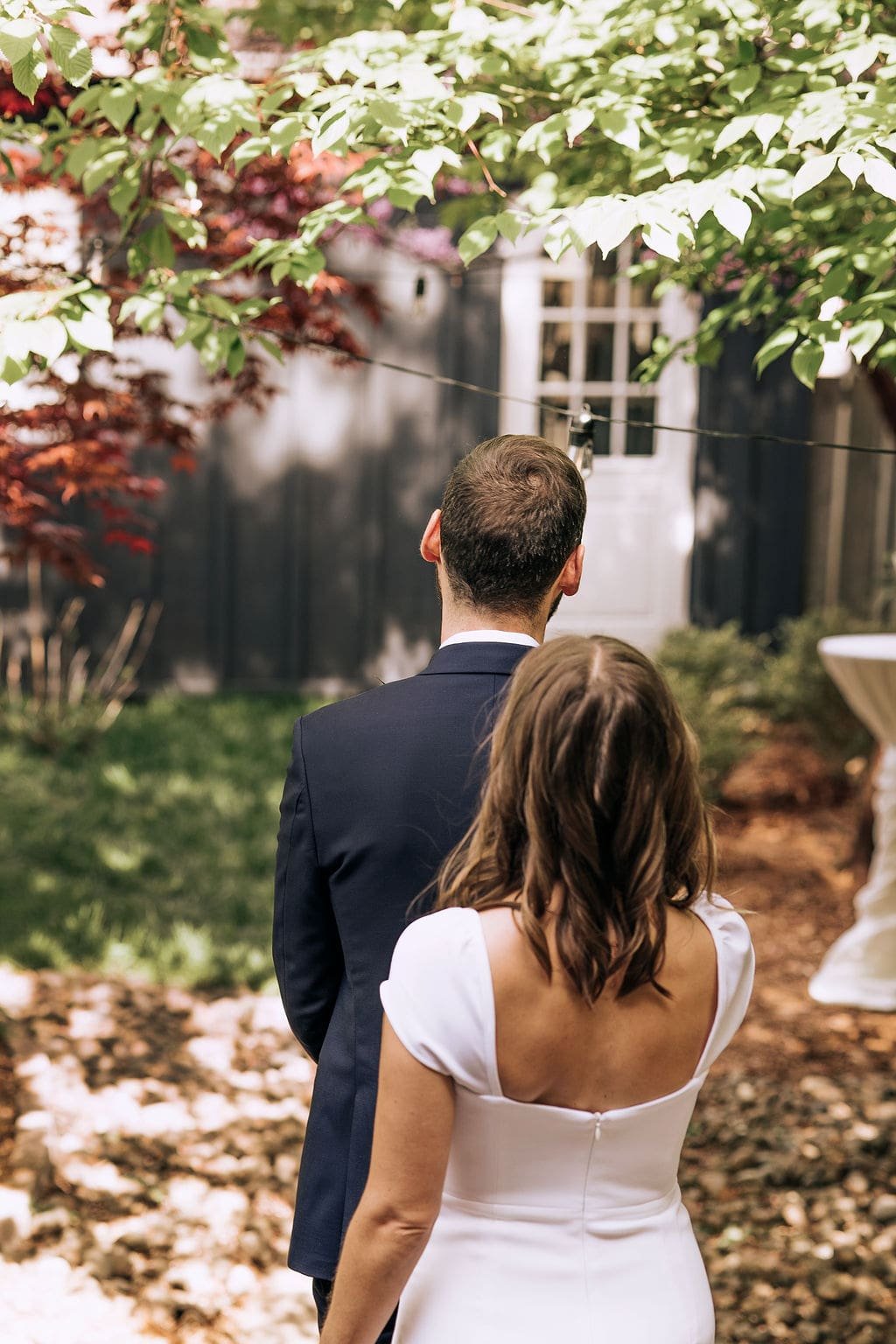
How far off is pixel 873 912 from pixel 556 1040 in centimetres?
379

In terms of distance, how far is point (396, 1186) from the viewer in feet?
4.56

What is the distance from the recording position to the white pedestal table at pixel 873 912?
15.5 feet

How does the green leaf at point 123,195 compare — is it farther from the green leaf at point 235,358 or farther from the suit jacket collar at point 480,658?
the suit jacket collar at point 480,658

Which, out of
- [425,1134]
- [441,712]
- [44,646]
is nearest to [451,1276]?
[425,1134]

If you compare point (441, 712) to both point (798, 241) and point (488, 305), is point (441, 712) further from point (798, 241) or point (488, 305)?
point (488, 305)

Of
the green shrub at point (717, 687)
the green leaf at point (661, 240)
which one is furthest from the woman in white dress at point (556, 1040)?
the green shrub at point (717, 687)

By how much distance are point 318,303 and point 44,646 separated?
15.9 ft

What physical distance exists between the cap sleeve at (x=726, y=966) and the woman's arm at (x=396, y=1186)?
1.06 feet

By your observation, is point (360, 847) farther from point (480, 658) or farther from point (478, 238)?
point (478, 238)

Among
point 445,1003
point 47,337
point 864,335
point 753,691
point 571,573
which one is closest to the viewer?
point 445,1003

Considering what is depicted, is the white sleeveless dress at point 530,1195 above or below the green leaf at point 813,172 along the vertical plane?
below

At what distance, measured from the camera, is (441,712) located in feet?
5.79

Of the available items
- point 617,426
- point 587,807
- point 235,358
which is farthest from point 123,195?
point 617,426

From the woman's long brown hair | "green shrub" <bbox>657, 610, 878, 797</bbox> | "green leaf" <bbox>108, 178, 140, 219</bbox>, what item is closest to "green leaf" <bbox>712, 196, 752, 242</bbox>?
the woman's long brown hair
